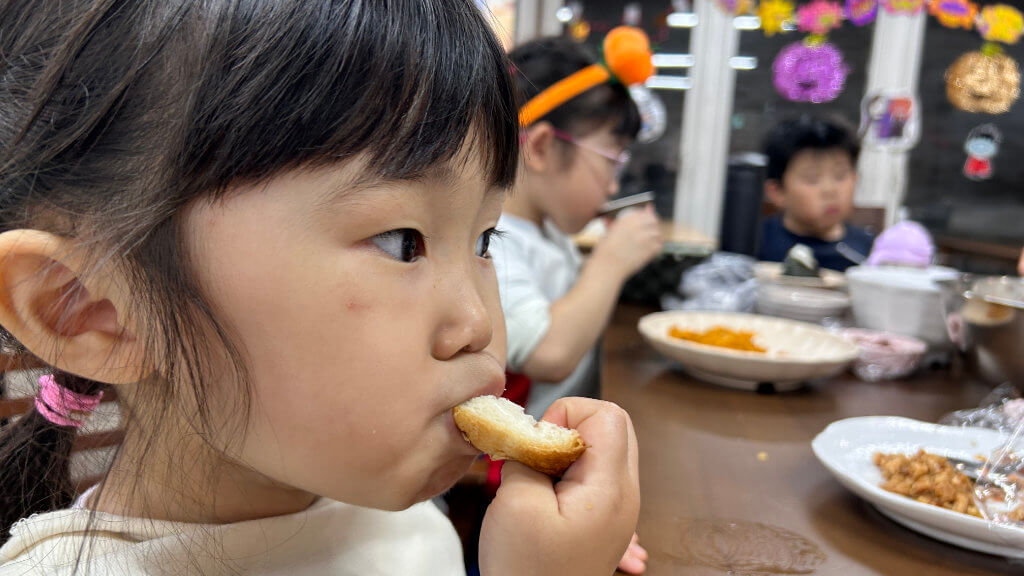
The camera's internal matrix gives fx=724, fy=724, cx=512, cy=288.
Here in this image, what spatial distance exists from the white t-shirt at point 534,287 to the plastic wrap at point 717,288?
0.99 feet

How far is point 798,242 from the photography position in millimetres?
3316

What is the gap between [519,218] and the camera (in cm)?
197

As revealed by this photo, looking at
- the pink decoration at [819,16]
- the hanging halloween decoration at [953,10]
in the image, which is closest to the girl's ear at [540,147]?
the hanging halloween decoration at [953,10]

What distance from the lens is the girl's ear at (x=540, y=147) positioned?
1.92 meters

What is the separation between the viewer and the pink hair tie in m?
0.68

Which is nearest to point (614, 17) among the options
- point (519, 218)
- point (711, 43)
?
point (711, 43)

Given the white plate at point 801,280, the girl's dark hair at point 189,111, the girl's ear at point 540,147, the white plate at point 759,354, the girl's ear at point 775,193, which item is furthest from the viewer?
the girl's ear at point 775,193

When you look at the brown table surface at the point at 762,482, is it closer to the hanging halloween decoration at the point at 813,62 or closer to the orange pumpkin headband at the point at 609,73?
the orange pumpkin headband at the point at 609,73

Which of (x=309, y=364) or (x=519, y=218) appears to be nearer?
(x=309, y=364)

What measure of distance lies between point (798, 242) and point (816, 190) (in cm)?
24

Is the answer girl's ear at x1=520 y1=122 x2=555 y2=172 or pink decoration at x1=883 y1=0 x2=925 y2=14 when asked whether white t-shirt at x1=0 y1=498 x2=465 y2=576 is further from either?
pink decoration at x1=883 y1=0 x2=925 y2=14

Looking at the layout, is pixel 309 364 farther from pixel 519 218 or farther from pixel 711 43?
pixel 711 43

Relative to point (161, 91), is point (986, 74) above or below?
above

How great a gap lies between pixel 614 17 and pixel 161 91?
4.87 metres
